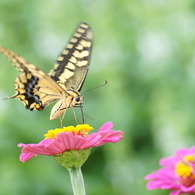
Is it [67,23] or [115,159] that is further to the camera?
[67,23]

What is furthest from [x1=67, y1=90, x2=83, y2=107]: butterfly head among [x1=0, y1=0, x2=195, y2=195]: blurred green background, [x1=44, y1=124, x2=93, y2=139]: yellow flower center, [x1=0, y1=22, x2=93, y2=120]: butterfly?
[x1=0, y1=0, x2=195, y2=195]: blurred green background

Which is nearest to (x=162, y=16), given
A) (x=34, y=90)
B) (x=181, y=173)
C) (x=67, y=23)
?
(x=67, y=23)

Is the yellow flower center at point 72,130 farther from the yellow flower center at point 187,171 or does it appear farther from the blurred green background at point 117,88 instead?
the blurred green background at point 117,88

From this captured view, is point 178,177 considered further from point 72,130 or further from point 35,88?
point 35,88

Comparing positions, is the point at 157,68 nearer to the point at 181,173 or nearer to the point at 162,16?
the point at 162,16

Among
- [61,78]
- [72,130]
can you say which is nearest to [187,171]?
[72,130]

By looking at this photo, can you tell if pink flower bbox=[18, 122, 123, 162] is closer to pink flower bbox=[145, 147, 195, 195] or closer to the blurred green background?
pink flower bbox=[145, 147, 195, 195]
